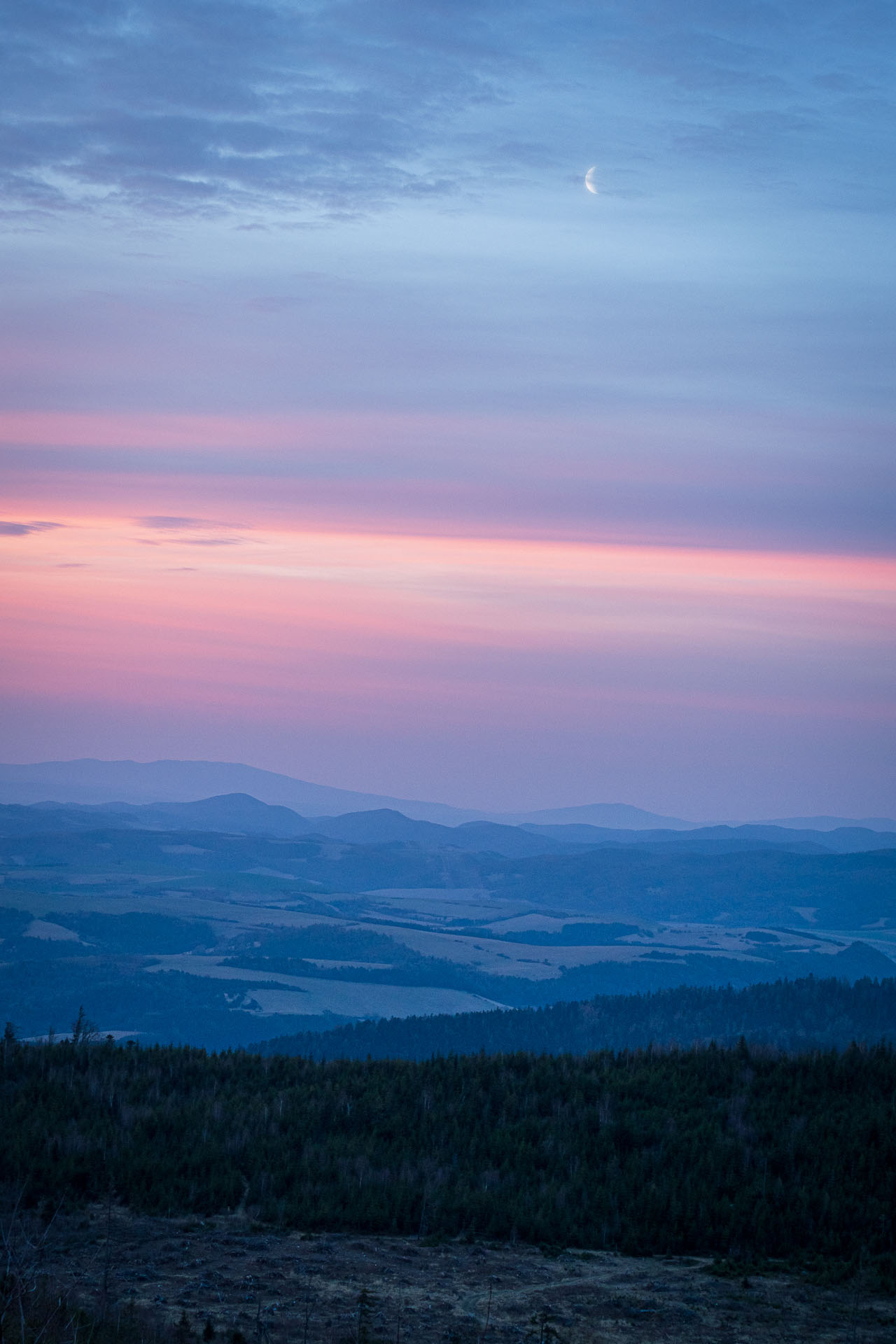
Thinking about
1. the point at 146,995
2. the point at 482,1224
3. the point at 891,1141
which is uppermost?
the point at 891,1141

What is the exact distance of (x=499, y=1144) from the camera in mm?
24703

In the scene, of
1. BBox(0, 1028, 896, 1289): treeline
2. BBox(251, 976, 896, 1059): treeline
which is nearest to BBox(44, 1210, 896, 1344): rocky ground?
BBox(0, 1028, 896, 1289): treeline

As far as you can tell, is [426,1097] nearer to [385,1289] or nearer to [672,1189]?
[672,1189]

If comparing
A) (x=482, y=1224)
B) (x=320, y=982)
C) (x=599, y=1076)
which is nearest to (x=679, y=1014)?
(x=320, y=982)

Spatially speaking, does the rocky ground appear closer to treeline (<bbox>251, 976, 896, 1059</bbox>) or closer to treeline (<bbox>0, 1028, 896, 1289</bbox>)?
treeline (<bbox>0, 1028, 896, 1289</bbox>)

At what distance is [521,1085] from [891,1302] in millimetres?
11949

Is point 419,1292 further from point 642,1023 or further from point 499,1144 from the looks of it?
point 642,1023

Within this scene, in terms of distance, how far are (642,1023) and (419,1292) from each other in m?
129

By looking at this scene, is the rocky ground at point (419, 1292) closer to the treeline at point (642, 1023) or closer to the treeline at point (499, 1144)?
the treeline at point (499, 1144)

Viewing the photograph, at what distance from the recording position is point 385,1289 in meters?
17.3

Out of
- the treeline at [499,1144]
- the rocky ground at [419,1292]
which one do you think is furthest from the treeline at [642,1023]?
the rocky ground at [419,1292]

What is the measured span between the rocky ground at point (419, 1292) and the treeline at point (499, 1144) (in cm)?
119

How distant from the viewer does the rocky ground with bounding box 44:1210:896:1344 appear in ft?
51.5

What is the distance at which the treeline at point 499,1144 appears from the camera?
20953 mm
